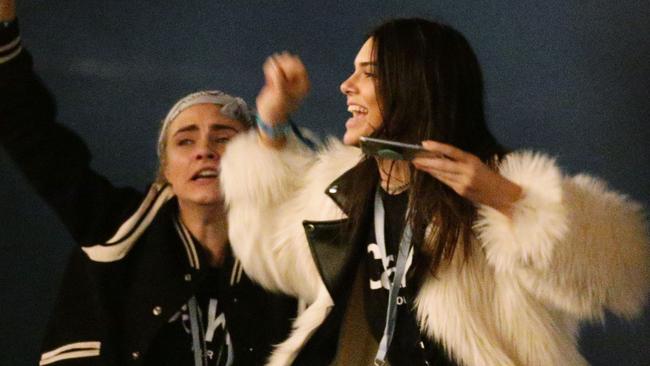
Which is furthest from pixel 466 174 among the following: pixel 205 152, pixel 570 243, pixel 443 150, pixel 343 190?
pixel 205 152

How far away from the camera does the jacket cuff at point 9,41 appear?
1347 mm

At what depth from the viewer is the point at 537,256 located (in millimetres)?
1099

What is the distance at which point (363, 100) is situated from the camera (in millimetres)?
1271

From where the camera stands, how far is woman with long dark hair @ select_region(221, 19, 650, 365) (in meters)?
1.11

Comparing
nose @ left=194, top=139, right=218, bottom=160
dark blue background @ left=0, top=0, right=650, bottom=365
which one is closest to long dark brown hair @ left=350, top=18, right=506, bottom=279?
dark blue background @ left=0, top=0, right=650, bottom=365

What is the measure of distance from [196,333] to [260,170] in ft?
1.05

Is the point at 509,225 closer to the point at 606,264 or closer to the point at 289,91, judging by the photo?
the point at 606,264

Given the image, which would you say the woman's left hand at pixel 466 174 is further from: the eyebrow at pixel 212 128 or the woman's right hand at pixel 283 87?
the eyebrow at pixel 212 128

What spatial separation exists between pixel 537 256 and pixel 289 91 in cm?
44

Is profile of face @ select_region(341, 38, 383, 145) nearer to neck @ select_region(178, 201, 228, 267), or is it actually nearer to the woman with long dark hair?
the woman with long dark hair

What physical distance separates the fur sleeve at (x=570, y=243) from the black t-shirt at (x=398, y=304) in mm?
154

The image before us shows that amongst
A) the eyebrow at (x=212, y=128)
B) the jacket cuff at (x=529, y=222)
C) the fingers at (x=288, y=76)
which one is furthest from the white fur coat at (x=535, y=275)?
the eyebrow at (x=212, y=128)

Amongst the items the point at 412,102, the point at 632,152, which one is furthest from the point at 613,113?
the point at 412,102

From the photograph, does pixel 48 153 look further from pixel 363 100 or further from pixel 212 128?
pixel 363 100
